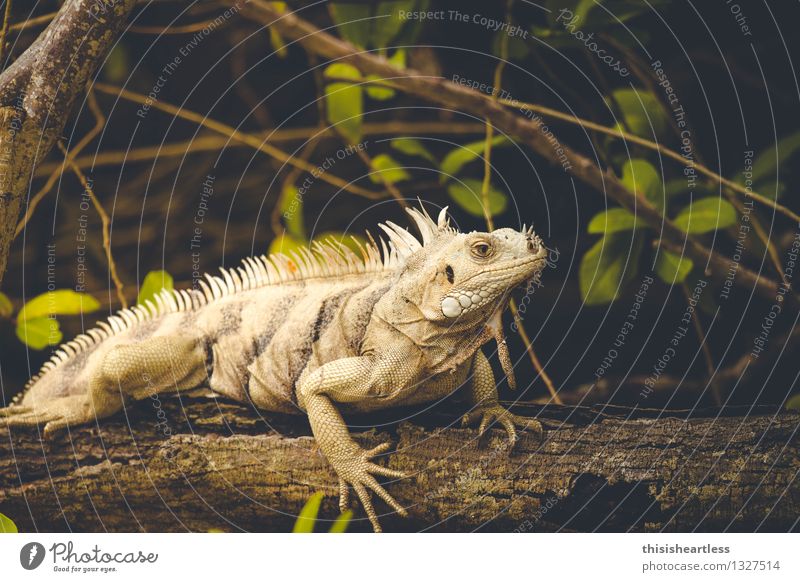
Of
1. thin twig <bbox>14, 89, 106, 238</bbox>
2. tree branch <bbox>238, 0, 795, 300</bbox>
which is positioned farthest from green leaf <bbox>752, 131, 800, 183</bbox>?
thin twig <bbox>14, 89, 106, 238</bbox>

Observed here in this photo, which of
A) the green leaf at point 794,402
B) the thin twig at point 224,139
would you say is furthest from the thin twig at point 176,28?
the green leaf at point 794,402

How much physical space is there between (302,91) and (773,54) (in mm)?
1472

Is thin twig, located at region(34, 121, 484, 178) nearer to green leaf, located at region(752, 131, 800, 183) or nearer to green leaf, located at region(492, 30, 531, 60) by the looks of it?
green leaf, located at region(492, 30, 531, 60)

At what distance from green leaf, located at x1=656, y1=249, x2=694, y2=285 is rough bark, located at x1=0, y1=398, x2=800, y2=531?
425mm

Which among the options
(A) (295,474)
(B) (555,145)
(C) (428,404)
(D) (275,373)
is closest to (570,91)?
(B) (555,145)

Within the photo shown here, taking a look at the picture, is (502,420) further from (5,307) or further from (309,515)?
(5,307)

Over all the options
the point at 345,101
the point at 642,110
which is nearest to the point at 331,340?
the point at 345,101

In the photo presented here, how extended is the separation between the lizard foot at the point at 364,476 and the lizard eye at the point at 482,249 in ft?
1.85

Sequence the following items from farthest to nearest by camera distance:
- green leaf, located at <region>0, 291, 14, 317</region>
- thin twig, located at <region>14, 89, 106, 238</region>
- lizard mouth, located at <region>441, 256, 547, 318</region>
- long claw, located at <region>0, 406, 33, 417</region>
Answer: thin twig, located at <region>14, 89, 106, 238</region>
green leaf, located at <region>0, 291, 14, 317</region>
long claw, located at <region>0, 406, 33, 417</region>
lizard mouth, located at <region>441, 256, 547, 318</region>

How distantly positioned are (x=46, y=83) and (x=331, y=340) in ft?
3.31

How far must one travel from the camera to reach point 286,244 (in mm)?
2602

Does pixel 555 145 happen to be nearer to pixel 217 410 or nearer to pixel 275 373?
pixel 275 373

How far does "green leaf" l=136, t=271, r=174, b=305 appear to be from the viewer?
2.56 m

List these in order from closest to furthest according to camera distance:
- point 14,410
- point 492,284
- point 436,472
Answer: point 492,284
point 436,472
point 14,410
